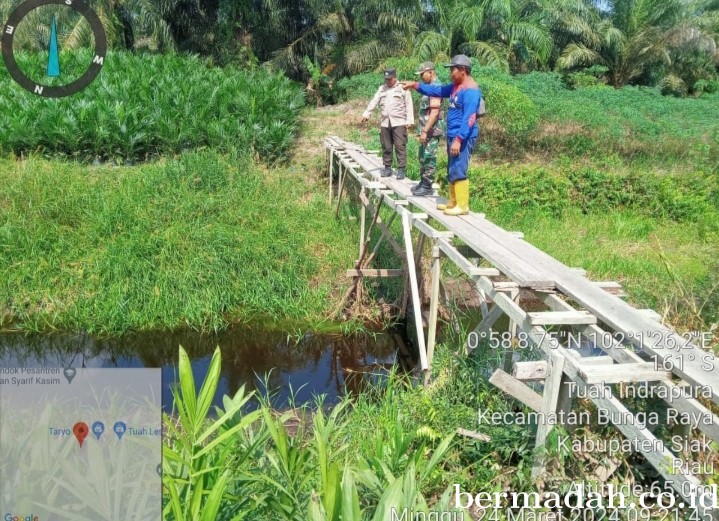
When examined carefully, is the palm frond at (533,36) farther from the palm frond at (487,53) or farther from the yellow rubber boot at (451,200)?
the yellow rubber boot at (451,200)

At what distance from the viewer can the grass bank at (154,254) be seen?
24.5ft

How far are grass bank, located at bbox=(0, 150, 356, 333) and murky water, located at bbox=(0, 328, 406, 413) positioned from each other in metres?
0.21

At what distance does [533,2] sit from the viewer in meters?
18.2

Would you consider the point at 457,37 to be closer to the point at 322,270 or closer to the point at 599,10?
the point at 599,10

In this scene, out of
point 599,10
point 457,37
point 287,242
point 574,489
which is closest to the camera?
point 574,489

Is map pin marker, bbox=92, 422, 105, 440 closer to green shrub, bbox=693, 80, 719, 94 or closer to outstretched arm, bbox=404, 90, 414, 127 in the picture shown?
outstretched arm, bbox=404, 90, 414, 127

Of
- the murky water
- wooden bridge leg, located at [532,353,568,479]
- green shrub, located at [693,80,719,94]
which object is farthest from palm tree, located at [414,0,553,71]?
wooden bridge leg, located at [532,353,568,479]

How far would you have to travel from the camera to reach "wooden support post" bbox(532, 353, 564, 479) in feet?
9.16

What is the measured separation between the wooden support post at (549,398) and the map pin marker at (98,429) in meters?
1.98

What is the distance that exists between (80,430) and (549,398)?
2063 mm

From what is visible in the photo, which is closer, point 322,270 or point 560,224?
point 322,270

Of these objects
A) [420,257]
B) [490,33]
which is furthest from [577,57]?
[420,257]

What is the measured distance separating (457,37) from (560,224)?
1016 centimetres

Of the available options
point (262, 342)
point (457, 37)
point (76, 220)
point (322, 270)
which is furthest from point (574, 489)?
point (457, 37)
